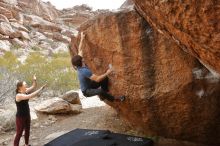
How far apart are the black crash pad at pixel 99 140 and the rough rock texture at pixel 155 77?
717 mm

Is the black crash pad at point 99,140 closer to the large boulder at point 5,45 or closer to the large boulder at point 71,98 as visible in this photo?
the large boulder at point 71,98

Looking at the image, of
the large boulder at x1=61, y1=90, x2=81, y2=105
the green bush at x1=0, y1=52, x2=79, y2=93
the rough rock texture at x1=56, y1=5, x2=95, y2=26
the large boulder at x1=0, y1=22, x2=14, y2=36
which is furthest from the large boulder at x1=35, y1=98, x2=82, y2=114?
the rough rock texture at x1=56, y1=5, x2=95, y2=26

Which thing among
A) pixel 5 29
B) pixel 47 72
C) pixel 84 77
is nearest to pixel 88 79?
pixel 84 77

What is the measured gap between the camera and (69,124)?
10.3 meters

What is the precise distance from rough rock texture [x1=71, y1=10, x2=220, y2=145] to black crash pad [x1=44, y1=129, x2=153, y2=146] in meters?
0.72

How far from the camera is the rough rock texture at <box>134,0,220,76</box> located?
12.0ft

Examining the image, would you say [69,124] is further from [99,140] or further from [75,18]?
[75,18]

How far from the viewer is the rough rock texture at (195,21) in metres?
3.66

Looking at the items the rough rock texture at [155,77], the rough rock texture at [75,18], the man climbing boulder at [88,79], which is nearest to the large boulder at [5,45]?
the rough rock texture at [75,18]

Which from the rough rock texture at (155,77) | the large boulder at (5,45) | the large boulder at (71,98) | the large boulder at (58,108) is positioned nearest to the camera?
the rough rock texture at (155,77)

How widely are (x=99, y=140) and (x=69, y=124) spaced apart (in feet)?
12.0

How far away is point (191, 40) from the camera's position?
4.42m

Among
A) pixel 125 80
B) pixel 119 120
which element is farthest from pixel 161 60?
pixel 119 120

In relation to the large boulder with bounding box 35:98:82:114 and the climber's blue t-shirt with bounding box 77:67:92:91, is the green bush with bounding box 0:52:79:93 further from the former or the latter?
the climber's blue t-shirt with bounding box 77:67:92:91
